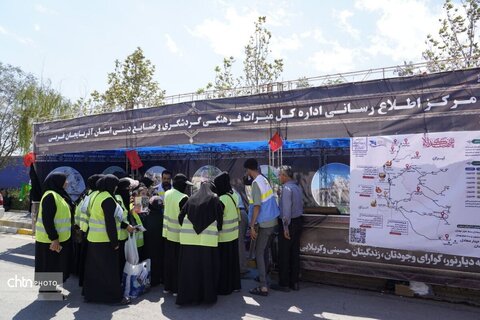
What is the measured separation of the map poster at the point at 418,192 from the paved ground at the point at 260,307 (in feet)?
2.44

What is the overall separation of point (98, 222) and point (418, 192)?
4.17 metres

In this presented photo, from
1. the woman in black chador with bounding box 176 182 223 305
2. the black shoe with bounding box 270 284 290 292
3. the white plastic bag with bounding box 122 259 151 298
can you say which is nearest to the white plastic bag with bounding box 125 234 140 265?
the white plastic bag with bounding box 122 259 151 298

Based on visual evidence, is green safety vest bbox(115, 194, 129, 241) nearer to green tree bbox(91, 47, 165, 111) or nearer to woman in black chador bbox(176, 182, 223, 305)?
woman in black chador bbox(176, 182, 223, 305)

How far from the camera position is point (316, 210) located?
6273 millimetres

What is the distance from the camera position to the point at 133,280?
17.7 ft

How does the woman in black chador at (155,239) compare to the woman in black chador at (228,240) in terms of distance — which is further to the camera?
the woman in black chador at (155,239)

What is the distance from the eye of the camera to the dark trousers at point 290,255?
225 inches

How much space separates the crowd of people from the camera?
5.00 meters

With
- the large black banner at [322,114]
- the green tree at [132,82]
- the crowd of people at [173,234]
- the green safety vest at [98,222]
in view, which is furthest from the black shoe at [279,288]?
the green tree at [132,82]

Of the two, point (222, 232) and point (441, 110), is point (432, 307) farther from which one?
point (222, 232)

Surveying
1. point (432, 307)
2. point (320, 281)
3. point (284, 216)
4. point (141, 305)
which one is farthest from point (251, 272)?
point (432, 307)

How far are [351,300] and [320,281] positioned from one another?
0.85 meters

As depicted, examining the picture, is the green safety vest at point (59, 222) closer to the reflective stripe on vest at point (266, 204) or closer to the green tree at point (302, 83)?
the reflective stripe on vest at point (266, 204)

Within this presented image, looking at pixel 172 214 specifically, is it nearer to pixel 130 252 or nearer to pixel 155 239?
pixel 130 252
